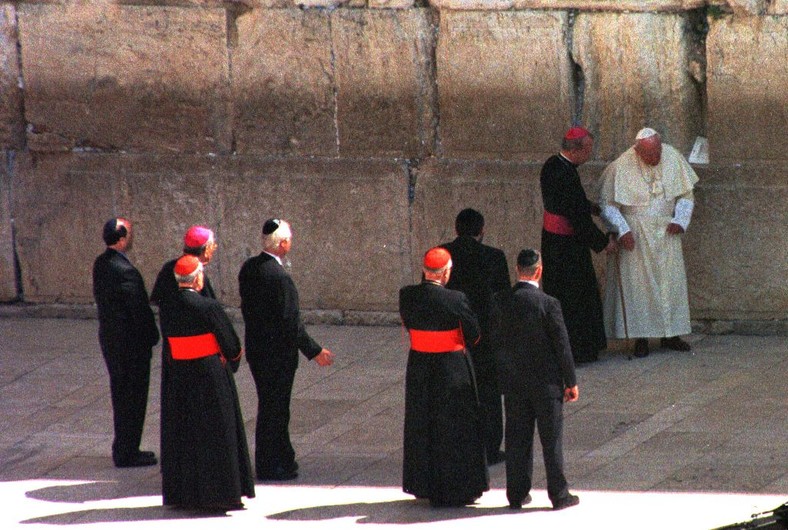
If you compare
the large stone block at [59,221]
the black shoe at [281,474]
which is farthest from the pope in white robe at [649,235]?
the large stone block at [59,221]

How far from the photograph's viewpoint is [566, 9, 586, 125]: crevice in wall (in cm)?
1121

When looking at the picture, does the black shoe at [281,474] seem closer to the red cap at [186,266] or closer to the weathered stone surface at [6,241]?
the red cap at [186,266]

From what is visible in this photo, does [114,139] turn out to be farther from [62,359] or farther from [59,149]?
[62,359]

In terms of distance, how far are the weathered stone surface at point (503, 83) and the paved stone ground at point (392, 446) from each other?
142 centimetres

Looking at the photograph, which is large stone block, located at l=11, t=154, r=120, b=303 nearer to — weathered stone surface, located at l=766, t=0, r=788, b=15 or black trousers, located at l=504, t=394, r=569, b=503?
weathered stone surface, located at l=766, t=0, r=788, b=15

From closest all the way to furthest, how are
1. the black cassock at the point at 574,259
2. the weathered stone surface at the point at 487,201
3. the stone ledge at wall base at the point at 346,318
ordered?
the black cassock at the point at 574,259
the stone ledge at wall base at the point at 346,318
the weathered stone surface at the point at 487,201

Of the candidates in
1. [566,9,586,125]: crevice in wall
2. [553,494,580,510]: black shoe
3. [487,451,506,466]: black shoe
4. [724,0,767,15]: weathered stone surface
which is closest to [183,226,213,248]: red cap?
[487,451,506,466]: black shoe

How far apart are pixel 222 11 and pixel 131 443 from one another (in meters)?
3.70

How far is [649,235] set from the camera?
10.8 meters

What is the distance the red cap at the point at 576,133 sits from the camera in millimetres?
10656

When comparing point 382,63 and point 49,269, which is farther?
point 49,269

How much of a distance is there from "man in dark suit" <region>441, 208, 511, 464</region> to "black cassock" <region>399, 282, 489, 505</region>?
61 cm

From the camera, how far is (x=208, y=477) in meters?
8.33

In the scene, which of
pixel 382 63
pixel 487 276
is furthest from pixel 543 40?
pixel 487 276
